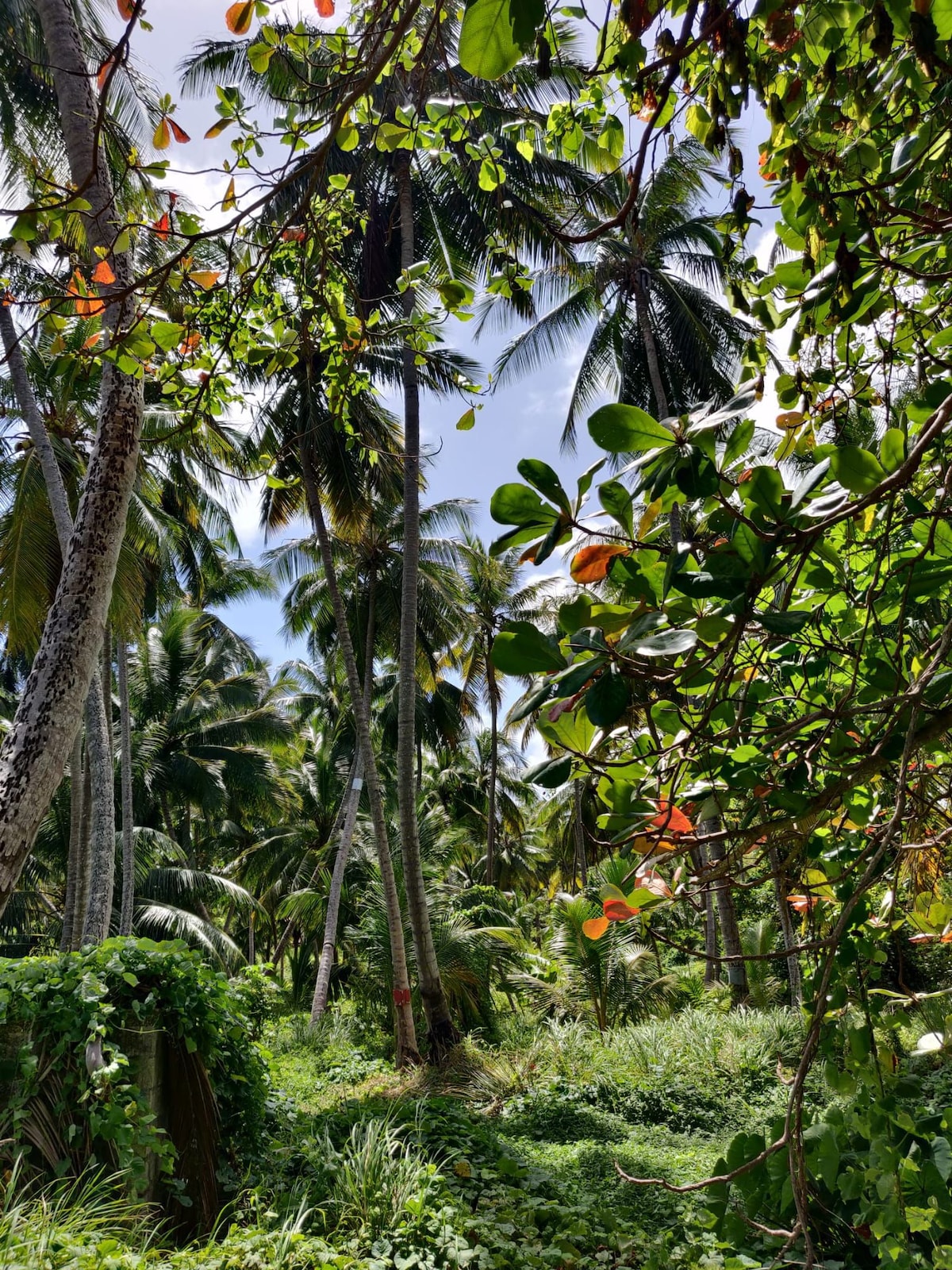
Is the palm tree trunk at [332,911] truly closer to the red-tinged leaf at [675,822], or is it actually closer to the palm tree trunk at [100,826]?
the palm tree trunk at [100,826]

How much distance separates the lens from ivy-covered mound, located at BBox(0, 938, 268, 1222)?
11.2 feet

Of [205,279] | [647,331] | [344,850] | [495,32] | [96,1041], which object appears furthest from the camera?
[344,850]

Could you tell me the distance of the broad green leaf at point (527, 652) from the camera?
0.81 metres

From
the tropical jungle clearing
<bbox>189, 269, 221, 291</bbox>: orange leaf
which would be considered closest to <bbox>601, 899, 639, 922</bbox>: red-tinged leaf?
the tropical jungle clearing

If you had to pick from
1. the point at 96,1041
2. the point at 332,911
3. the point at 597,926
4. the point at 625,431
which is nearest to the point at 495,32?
the point at 625,431

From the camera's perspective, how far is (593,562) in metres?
0.98

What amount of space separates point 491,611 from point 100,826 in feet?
34.3

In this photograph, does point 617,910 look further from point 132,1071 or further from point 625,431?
point 132,1071

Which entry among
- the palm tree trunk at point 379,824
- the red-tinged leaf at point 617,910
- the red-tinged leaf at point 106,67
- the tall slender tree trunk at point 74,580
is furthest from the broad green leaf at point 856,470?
the palm tree trunk at point 379,824

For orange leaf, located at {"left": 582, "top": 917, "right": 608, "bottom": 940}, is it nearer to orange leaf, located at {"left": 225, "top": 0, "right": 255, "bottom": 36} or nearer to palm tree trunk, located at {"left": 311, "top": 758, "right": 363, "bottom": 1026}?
orange leaf, located at {"left": 225, "top": 0, "right": 255, "bottom": 36}

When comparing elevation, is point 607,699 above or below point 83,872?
below

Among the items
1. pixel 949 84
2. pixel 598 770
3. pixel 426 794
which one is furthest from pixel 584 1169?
pixel 426 794

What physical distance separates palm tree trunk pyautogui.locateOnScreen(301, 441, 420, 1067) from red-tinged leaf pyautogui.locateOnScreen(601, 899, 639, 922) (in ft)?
25.8

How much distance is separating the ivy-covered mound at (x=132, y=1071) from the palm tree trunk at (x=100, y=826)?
4487 millimetres
